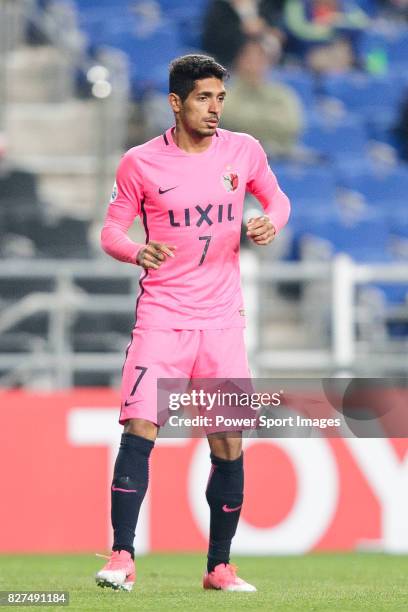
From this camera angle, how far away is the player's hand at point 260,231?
548cm

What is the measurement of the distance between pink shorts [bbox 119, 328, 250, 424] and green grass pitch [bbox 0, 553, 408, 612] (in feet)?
2.26

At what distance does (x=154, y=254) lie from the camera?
5406mm

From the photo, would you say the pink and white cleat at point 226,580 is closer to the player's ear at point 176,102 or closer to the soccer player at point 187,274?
the soccer player at point 187,274

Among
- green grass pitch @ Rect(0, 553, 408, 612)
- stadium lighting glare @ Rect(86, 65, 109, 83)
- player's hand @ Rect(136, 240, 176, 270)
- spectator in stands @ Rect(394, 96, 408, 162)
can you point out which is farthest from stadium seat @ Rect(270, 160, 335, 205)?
player's hand @ Rect(136, 240, 176, 270)

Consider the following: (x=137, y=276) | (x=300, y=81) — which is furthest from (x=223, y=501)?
(x=300, y=81)

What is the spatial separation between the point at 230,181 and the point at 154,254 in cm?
45

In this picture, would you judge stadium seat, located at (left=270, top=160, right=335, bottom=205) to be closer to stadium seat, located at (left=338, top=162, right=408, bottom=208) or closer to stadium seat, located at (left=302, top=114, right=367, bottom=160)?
stadium seat, located at (left=338, top=162, right=408, bottom=208)

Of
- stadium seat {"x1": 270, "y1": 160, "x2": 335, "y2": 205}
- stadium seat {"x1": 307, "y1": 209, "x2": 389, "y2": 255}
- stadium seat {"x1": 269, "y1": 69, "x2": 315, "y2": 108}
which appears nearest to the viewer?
stadium seat {"x1": 307, "y1": 209, "x2": 389, "y2": 255}

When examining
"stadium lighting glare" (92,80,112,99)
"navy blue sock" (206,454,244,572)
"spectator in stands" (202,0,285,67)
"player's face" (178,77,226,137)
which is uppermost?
"spectator in stands" (202,0,285,67)

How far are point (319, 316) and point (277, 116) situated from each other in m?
3.24

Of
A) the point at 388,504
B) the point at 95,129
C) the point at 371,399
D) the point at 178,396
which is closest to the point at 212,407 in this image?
the point at 178,396

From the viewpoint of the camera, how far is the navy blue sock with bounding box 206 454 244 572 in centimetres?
569

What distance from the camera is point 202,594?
5.54 m

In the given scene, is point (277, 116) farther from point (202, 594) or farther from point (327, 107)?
point (202, 594)
